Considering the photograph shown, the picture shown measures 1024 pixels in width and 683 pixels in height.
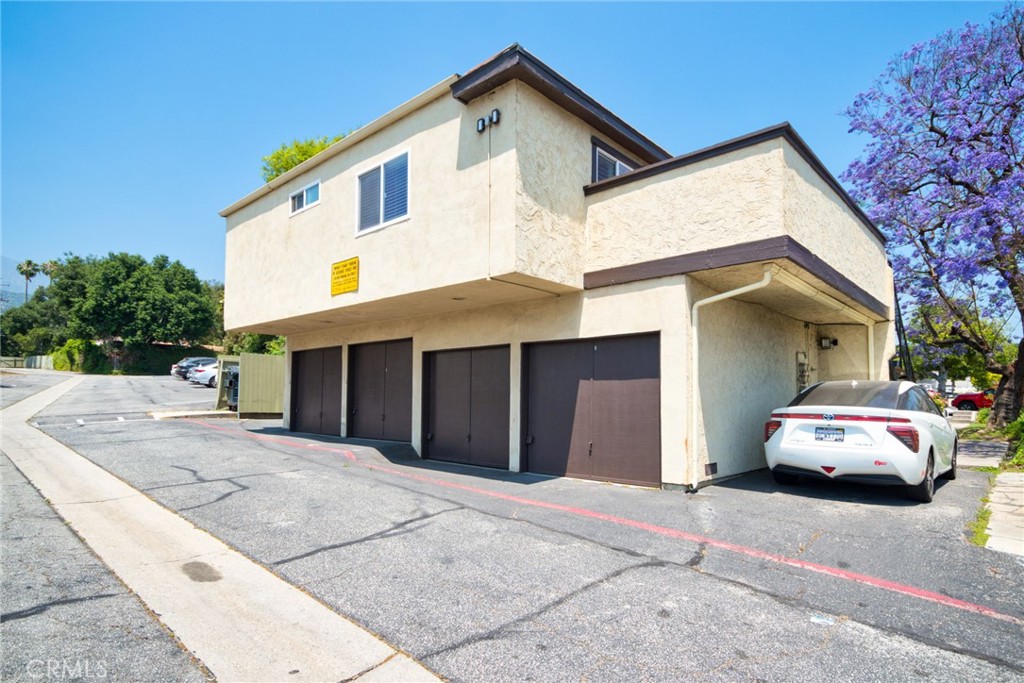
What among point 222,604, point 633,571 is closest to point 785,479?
point 633,571

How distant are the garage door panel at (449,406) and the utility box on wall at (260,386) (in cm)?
929

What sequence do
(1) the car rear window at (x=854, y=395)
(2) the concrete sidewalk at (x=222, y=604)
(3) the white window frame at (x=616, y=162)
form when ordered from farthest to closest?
(3) the white window frame at (x=616, y=162) → (1) the car rear window at (x=854, y=395) → (2) the concrete sidewalk at (x=222, y=604)

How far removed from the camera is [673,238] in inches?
311

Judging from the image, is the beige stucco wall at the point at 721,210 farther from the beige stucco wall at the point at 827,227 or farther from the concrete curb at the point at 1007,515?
the concrete curb at the point at 1007,515

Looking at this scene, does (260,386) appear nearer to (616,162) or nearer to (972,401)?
(616,162)

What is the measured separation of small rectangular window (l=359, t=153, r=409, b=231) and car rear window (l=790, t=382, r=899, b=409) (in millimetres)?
6878

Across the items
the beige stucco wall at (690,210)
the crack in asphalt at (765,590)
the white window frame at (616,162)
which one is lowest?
the crack in asphalt at (765,590)

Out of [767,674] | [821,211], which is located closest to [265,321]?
[821,211]

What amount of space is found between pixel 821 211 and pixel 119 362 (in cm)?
5868

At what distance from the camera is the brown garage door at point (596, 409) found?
26.6ft

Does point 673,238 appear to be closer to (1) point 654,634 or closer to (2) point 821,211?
(2) point 821,211

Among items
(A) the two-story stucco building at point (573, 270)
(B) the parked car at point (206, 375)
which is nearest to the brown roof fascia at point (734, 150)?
(A) the two-story stucco building at point (573, 270)

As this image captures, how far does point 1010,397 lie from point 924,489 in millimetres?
12490

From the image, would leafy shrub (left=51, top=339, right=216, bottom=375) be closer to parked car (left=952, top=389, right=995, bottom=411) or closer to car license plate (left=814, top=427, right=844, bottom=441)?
car license plate (left=814, top=427, right=844, bottom=441)
